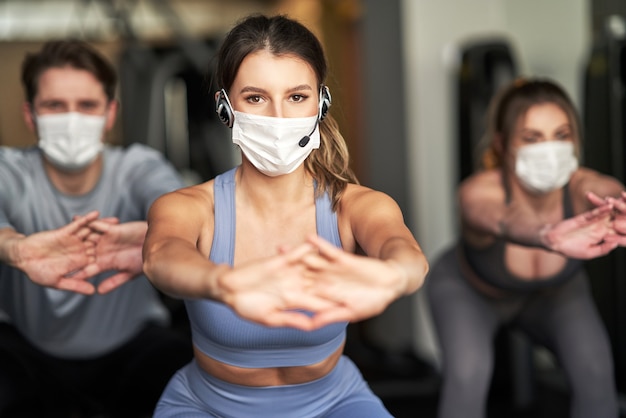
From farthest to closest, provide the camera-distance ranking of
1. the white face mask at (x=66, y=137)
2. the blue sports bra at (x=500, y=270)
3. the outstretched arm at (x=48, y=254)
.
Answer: the blue sports bra at (x=500, y=270)
the white face mask at (x=66, y=137)
the outstretched arm at (x=48, y=254)

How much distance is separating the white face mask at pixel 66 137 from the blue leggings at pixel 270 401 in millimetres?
776

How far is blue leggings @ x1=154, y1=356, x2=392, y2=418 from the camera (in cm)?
175

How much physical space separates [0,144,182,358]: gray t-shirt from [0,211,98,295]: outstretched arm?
313mm

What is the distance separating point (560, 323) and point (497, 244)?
0.30 metres

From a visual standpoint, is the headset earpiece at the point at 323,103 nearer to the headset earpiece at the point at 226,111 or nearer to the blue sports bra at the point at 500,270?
the headset earpiece at the point at 226,111

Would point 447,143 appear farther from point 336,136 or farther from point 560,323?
point 336,136

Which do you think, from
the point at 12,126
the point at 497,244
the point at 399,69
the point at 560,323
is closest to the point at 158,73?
the point at 12,126

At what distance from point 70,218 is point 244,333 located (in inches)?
36.1

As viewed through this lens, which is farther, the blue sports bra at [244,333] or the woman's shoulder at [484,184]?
the woman's shoulder at [484,184]

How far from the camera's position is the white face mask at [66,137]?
7.41 ft

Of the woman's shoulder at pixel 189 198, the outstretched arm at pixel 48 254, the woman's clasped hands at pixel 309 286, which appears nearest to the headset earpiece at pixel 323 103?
the woman's shoulder at pixel 189 198

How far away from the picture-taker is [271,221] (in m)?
1.81

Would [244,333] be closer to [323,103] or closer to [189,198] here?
[189,198]

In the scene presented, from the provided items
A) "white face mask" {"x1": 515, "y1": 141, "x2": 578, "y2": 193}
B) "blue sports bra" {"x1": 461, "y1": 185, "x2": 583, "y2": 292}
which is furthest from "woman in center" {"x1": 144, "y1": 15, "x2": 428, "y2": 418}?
"blue sports bra" {"x1": 461, "y1": 185, "x2": 583, "y2": 292}
